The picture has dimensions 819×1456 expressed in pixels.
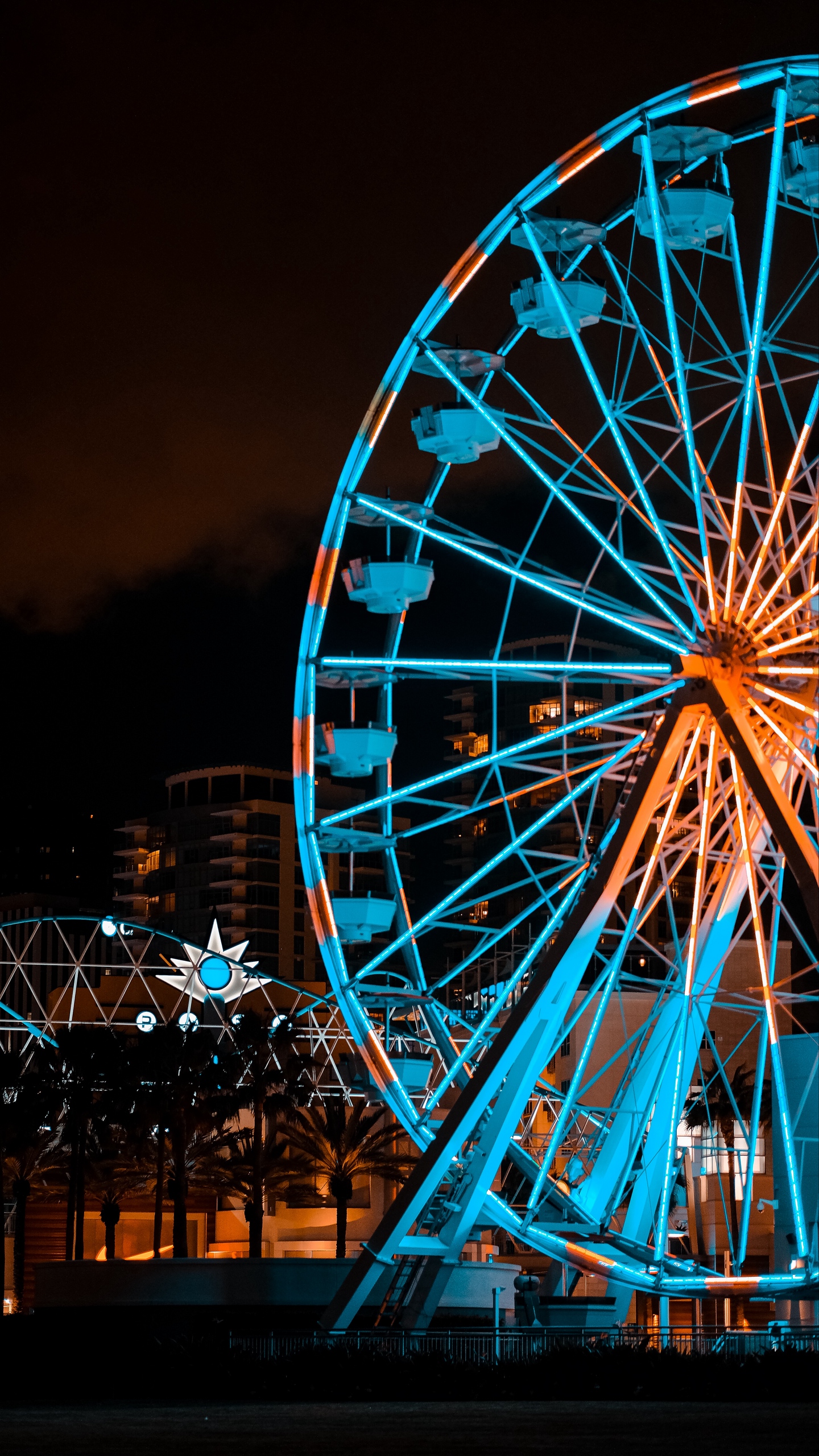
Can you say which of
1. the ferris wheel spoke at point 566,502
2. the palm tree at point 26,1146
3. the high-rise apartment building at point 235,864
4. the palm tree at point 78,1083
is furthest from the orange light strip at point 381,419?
the high-rise apartment building at point 235,864

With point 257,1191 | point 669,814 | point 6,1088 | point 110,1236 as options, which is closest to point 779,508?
point 669,814

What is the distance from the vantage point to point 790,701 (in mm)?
30797

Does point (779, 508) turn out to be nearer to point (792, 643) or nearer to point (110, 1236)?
point (792, 643)

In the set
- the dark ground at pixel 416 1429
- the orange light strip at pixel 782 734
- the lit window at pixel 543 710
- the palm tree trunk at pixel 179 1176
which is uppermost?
the lit window at pixel 543 710

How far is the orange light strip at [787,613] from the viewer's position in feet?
100

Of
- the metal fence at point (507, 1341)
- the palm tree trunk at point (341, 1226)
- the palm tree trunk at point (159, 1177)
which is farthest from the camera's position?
the palm tree trunk at point (341, 1226)

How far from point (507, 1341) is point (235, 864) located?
5464 inches

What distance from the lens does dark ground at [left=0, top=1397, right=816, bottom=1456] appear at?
1956 centimetres

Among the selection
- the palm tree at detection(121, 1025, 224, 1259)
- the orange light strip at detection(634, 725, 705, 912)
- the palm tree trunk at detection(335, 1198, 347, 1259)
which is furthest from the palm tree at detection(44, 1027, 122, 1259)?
the orange light strip at detection(634, 725, 705, 912)

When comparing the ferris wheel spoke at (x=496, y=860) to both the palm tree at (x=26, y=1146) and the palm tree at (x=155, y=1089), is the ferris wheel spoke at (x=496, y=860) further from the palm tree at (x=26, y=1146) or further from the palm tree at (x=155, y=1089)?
the palm tree at (x=155, y=1089)

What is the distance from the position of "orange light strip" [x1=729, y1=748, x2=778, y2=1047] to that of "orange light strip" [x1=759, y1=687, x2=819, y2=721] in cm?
101

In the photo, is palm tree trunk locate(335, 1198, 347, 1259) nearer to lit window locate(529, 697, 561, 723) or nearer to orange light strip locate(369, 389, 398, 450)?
orange light strip locate(369, 389, 398, 450)

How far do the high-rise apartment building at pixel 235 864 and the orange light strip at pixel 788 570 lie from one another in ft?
428

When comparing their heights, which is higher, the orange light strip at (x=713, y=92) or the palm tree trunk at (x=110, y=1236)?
the orange light strip at (x=713, y=92)
